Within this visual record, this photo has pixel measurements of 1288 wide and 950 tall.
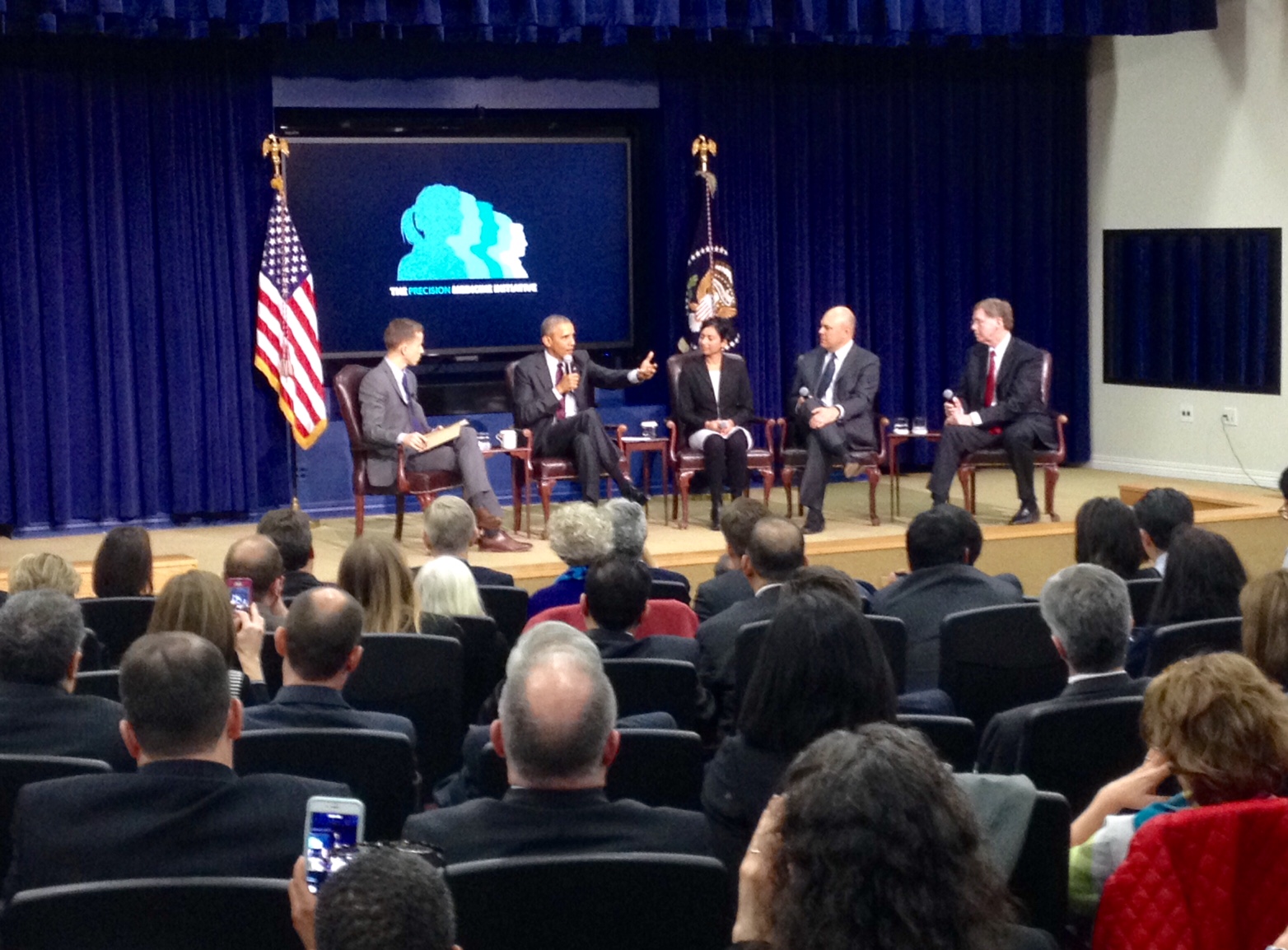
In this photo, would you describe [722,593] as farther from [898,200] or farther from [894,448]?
[898,200]

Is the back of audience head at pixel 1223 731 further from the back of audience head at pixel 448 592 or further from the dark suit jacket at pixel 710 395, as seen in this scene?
the dark suit jacket at pixel 710 395

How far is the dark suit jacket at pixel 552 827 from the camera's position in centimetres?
240

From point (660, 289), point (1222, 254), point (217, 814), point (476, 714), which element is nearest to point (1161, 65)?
point (1222, 254)

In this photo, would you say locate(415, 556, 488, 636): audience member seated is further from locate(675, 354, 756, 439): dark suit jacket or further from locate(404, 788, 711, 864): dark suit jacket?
locate(675, 354, 756, 439): dark suit jacket

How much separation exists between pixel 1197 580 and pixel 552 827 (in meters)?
2.36

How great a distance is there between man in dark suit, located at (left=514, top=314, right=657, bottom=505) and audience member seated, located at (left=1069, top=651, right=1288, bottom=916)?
636 cm

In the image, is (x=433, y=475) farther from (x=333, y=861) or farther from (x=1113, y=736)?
(x=333, y=861)

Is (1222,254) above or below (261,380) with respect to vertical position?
above

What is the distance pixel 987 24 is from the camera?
1012cm

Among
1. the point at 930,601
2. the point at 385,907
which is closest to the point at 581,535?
the point at 930,601

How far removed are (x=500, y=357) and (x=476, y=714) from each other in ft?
20.7

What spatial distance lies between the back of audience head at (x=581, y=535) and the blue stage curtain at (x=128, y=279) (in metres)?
5.47

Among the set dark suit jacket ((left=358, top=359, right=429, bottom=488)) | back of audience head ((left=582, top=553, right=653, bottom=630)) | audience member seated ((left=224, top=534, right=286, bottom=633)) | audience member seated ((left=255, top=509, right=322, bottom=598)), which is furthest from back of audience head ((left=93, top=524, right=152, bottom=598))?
dark suit jacket ((left=358, top=359, right=429, bottom=488))

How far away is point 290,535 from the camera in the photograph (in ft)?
16.6
